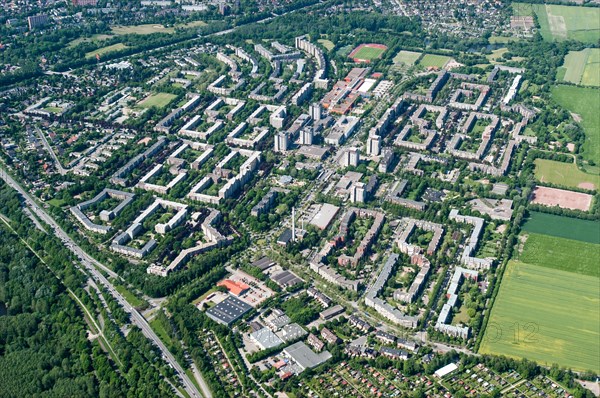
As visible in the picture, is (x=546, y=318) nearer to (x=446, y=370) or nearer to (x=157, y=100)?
(x=446, y=370)

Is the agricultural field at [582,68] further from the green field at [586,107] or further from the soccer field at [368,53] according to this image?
the soccer field at [368,53]

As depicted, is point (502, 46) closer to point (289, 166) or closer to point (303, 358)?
point (289, 166)

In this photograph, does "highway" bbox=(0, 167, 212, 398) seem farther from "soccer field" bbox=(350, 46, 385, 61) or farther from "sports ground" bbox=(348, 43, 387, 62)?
"soccer field" bbox=(350, 46, 385, 61)

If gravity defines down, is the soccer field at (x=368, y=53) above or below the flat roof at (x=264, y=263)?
below

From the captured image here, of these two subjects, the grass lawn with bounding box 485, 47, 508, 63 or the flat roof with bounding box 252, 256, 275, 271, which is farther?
the grass lawn with bounding box 485, 47, 508, 63

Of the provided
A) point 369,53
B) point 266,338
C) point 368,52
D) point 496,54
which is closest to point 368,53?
point 369,53

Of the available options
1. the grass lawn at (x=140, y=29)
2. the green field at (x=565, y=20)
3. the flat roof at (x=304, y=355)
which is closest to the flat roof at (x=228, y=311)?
the flat roof at (x=304, y=355)

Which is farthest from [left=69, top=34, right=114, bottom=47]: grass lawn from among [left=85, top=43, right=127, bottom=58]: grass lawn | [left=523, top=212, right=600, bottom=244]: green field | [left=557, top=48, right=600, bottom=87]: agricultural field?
[left=523, top=212, right=600, bottom=244]: green field
